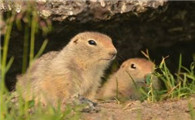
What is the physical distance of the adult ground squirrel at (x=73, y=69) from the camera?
6.57 meters

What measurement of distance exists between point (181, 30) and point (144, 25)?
57 cm

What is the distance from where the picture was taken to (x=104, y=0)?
713 cm

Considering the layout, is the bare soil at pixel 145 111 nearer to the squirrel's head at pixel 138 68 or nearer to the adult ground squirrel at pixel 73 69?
the adult ground squirrel at pixel 73 69

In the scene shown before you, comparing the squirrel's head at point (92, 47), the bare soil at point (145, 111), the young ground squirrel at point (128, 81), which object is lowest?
the bare soil at point (145, 111)

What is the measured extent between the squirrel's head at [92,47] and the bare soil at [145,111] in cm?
84

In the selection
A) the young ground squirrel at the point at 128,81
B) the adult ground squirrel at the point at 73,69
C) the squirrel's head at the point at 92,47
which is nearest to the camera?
the adult ground squirrel at the point at 73,69

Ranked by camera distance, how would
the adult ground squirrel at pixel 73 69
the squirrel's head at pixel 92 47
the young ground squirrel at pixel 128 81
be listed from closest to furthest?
the adult ground squirrel at pixel 73 69
the squirrel's head at pixel 92 47
the young ground squirrel at pixel 128 81

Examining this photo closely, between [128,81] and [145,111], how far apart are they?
6.72ft

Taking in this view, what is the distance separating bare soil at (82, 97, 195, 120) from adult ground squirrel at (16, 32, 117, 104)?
661 millimetres

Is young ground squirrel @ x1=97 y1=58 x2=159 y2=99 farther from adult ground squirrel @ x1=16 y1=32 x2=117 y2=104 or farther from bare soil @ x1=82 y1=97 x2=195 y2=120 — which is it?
bare soil @ x1=82 y1=97 x2=195 y2=120

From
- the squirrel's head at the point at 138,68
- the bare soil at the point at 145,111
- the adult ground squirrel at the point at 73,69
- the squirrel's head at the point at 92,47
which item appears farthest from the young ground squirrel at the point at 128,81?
the bare soil at the point at 145,111

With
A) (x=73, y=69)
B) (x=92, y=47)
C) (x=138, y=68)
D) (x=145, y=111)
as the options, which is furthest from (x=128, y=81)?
(x=145, y=111)

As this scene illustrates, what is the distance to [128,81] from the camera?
25.5ft

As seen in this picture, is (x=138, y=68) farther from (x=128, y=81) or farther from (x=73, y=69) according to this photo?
(x=73, y=69)
